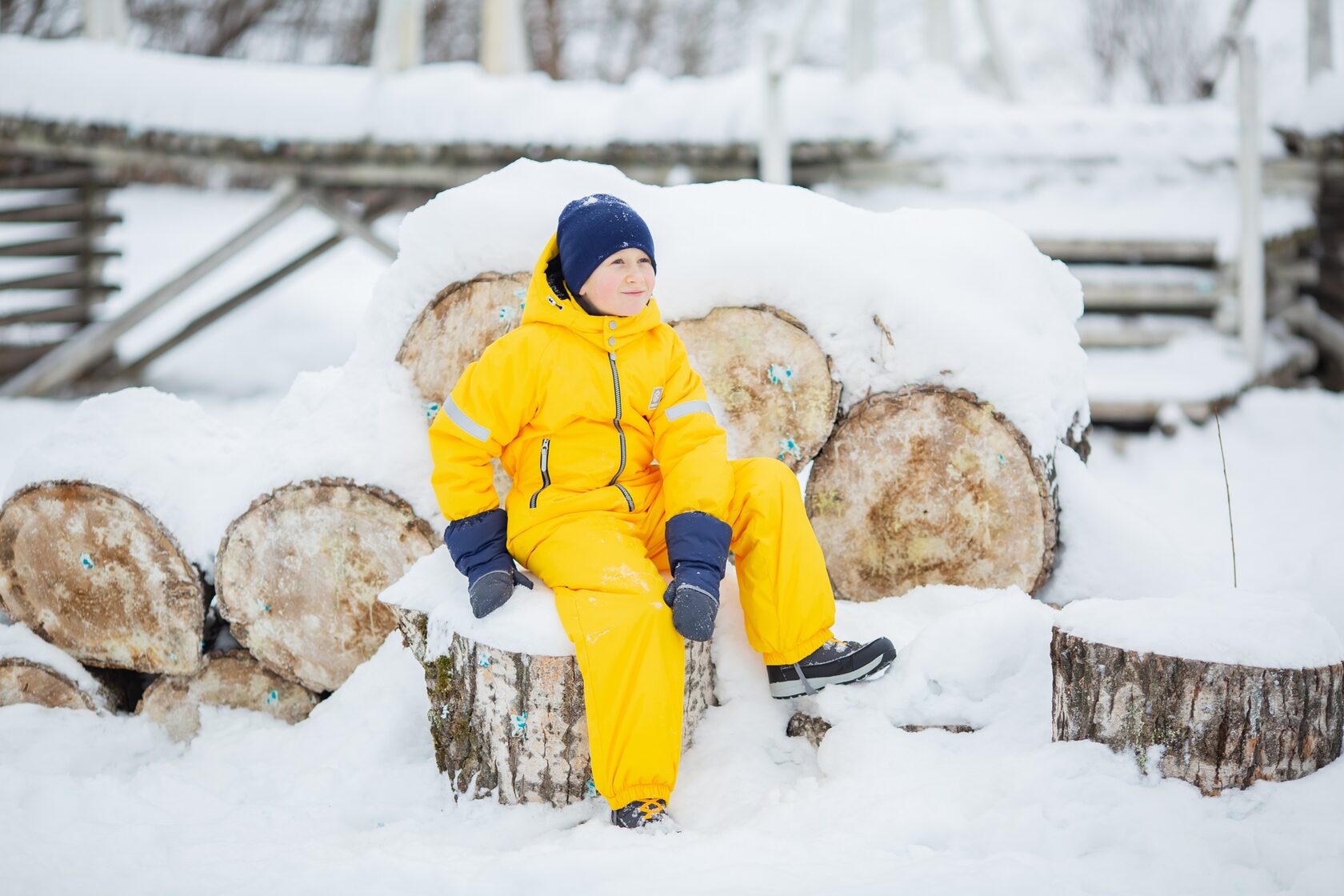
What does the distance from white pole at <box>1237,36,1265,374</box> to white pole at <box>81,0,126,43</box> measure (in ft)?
23.8

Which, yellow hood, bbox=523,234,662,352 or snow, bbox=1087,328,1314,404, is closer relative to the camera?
yellow hood, bbox=523,234,662,352

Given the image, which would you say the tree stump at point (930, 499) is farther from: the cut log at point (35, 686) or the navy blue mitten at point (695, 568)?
the cut log at point (35, 686)

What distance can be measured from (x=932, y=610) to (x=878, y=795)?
73 cm

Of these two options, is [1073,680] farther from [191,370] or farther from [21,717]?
[191,370]

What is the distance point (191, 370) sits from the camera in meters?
8.39

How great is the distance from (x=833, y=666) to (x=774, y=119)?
3.97 meters

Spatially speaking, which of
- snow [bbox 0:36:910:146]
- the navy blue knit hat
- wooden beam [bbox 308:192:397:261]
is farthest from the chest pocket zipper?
wooden beam [bbox 308:192:397:261]

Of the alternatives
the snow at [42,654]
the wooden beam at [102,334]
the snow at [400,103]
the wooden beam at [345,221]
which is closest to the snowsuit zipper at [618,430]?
the snow at [42,654]

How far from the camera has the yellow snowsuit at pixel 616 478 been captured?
7.15 feet

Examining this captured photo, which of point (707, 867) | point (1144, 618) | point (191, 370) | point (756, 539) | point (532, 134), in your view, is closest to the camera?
point (707, 867)

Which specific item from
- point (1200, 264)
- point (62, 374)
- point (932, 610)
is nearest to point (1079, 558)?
point (932, 610)

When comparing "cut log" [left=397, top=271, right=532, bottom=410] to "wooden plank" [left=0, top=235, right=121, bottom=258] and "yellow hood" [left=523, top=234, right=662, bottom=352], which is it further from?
"wooden plank" [left=0, top=235, right=121, bottom=258]

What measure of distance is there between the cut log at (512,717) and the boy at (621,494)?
4.3 inches

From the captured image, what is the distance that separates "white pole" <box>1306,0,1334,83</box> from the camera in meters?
6.07
